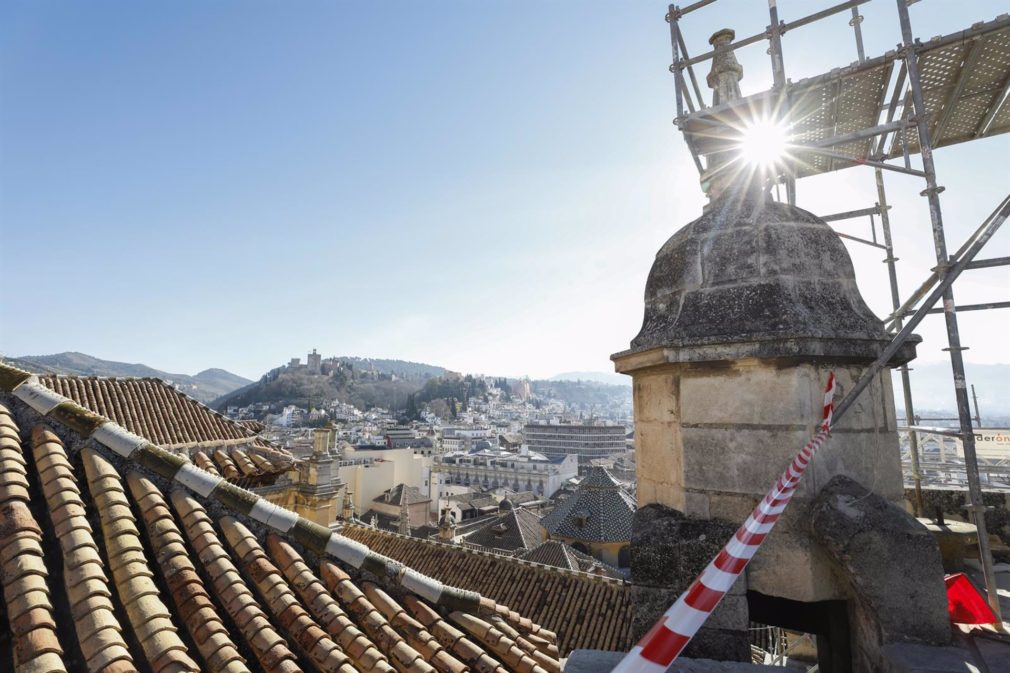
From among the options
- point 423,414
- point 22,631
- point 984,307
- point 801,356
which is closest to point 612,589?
point 984,307

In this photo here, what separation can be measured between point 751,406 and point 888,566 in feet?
3.20

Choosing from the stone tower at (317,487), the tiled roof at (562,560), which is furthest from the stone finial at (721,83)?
the tiled roof at (562,560)

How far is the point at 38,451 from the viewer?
324cm

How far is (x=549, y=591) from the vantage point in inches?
522

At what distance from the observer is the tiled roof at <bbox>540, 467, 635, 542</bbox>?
973 inches

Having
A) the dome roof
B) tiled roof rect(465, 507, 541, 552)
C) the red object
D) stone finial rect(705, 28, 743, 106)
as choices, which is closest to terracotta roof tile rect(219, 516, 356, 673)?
the dome roof

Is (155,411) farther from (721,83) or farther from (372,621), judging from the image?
(721,83)

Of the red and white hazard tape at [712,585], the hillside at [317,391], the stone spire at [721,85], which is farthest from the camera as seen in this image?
the hillside at [317,391]

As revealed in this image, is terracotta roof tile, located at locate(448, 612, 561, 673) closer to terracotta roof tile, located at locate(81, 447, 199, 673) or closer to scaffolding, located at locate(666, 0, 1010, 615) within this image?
terracotta roof tile, located at locate(81, 447, 199, 673)

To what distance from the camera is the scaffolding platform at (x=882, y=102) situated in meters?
4.41

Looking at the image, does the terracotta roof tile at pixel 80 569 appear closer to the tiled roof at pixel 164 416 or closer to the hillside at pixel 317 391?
the tiled roof at pixel 164 416

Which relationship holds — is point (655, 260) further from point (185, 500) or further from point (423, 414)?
point (423, 414)

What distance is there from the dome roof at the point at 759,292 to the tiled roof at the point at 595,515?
23.3m

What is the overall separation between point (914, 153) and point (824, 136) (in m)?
1.53
